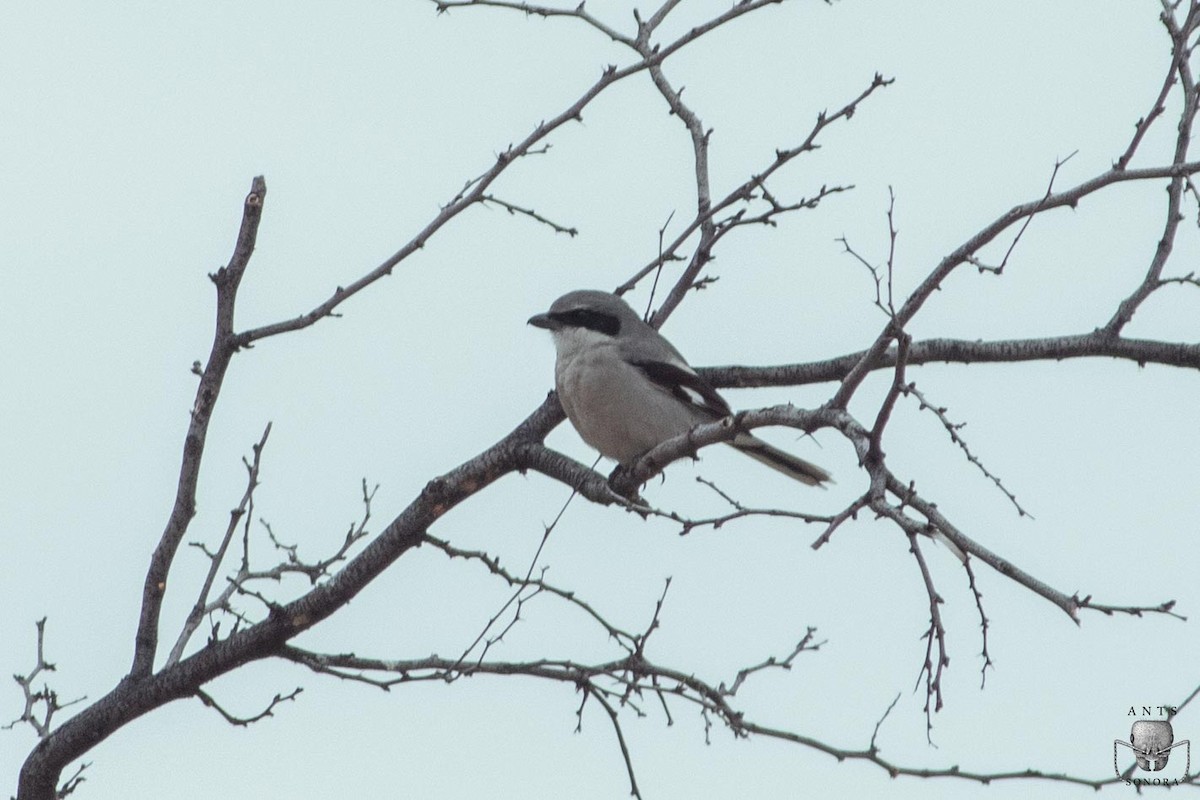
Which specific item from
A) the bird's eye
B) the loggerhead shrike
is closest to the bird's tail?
the loggerhead shrike

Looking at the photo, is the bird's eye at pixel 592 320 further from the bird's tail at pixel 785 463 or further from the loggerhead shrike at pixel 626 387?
the bird's tail at pixel 785 463

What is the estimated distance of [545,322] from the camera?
691 centimetres

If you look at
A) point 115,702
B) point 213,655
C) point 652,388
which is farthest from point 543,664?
point 652,388

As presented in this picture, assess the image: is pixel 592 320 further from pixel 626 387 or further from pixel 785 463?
pixel 785 463

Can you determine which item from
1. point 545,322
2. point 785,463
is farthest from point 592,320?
point 785,463

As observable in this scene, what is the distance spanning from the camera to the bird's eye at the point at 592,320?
21.7ft

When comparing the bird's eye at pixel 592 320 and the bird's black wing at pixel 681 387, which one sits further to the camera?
the bird's eye at pixel 592 320

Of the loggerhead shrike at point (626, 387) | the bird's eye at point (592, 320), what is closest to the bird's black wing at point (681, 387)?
the loggerhead shrike at point (626, 387)

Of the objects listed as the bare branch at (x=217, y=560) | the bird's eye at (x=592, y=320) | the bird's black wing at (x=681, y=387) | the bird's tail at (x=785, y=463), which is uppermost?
the bird's eye at (x=592, y=320)

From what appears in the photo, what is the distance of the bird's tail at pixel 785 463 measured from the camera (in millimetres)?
6402

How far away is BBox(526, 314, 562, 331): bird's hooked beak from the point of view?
6848 mm

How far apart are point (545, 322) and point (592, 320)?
32 centimetres

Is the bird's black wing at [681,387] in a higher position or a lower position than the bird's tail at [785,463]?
higher

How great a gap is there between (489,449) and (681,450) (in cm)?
95
